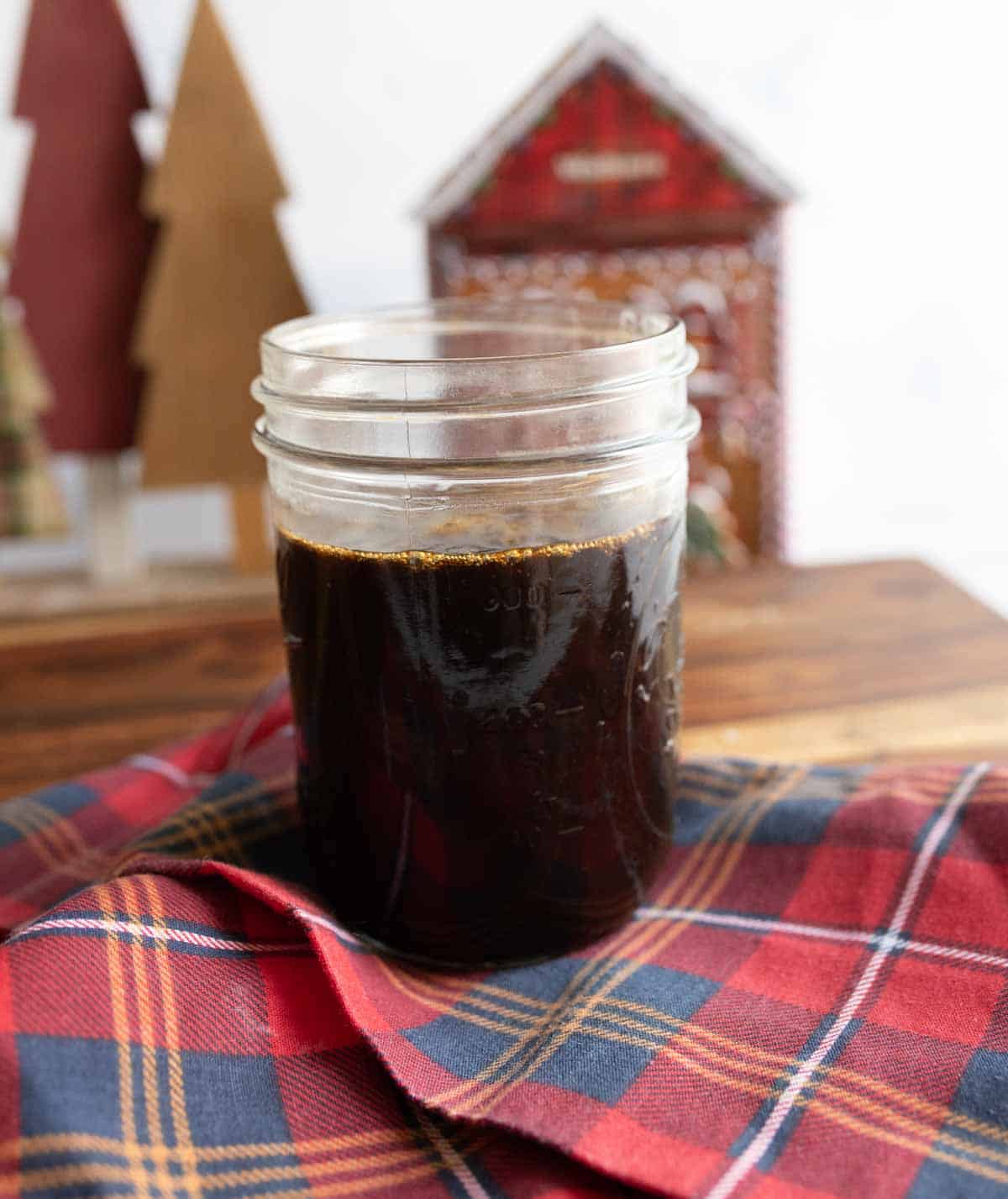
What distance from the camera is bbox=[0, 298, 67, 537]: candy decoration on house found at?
4.20 feet

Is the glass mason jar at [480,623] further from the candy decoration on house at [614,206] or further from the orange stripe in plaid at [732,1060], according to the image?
the candy decoration on house at [614,206]

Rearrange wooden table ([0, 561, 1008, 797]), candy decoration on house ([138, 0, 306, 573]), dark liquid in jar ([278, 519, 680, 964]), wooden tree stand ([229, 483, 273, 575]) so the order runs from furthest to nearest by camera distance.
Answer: wooden tree stand ([229, 483, 273, 575])
candy decoration on house ([138, 0, 306, 573])
wooden table ([0, 561, 1008, 797])
dark liquid in jar ([278, 519, 680, 964])

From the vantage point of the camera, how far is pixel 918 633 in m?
1.06

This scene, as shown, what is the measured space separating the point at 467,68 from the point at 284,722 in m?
0.89

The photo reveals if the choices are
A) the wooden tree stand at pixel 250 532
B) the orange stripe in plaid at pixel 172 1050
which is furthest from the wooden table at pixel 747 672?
the orange stripe in plaid at pixel 172 1050

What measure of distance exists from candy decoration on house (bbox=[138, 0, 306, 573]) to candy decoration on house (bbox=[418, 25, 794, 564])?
0.59 ft

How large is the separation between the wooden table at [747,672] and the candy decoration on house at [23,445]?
168 millimetres

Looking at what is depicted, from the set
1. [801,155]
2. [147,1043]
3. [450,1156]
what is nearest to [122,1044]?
[147,1043]

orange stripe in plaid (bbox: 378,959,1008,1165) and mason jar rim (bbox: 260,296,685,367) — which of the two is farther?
mason jar rim (bbox: 260,296,685,367)

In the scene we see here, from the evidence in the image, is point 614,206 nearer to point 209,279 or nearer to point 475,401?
point 209,279

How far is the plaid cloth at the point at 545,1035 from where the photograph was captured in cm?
48

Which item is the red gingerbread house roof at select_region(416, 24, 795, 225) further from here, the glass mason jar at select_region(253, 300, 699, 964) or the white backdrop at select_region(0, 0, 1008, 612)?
the glass mason jar at select_region(253, 300, 699, 964)

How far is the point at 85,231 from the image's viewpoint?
4.15 feet

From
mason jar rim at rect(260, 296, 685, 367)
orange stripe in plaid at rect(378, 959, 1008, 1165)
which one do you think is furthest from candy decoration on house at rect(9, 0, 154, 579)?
orange stripe in plaid at rect(378, 959, 1008, 1165)
